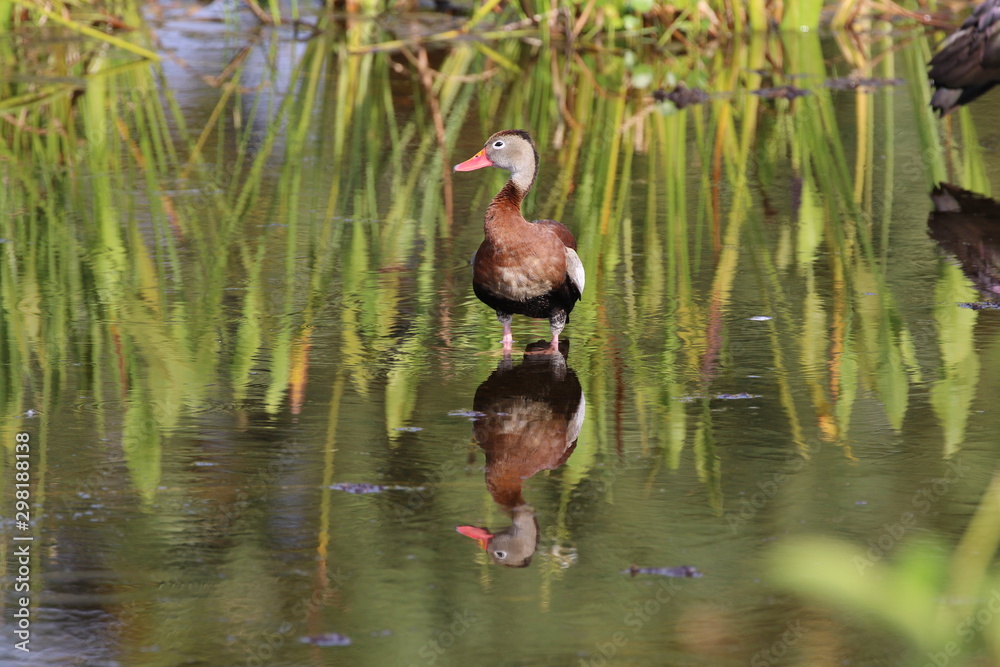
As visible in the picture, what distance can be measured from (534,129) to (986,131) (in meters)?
3.19

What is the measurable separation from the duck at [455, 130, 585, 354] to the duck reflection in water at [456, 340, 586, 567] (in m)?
0.18

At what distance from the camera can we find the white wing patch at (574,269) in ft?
17.4

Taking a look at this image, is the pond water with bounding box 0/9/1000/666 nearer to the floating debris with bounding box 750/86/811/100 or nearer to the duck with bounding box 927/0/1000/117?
the duck with bounding box 927/0/1000/117

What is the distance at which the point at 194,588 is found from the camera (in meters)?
3.29

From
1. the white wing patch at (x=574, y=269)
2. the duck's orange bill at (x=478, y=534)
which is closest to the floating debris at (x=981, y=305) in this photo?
the white wing patch at (x=574, y=269)

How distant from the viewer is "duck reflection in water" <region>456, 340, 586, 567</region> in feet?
11.9

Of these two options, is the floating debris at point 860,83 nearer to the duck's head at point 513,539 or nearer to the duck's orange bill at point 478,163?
the duck's orange bill at point 478,163

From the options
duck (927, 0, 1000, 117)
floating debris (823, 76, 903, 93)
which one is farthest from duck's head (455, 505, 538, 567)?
floating debris (823, 76, 903, 93)

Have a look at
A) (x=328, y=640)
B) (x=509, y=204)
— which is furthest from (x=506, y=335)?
(x=328, y=640)

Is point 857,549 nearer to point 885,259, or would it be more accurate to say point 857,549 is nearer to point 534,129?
point 885,259

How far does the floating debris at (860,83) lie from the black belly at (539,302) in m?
6.81

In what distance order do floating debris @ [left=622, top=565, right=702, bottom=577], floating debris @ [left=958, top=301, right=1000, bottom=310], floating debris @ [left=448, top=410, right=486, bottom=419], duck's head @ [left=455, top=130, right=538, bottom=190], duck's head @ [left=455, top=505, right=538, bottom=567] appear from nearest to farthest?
floating debris @ [left=622, top=565, right=702, bottom=577]
duck's head @ [left=455, top=505, right=538, bottom=567]
floating debris @ [left=448, top=410, right=486, bottom=419]
duck's head @ [left=455, top=130, right=538, bottom=190]
floating debris @ [left=958, top=301, right=1000, bottom=310]

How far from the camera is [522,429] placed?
4.46 metres

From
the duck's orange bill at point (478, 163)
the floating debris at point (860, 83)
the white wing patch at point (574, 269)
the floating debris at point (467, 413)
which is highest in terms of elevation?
the duck's orange bill at point (478, 163)
